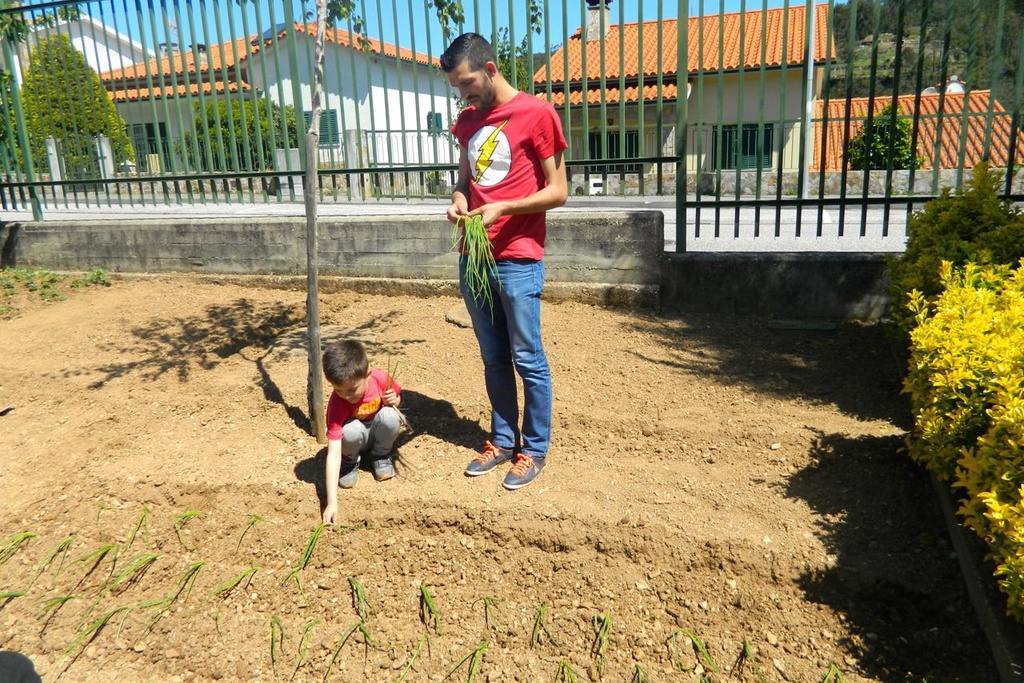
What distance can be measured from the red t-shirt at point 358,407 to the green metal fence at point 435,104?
6.31 ft

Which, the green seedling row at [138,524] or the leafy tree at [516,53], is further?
the leafy tree at [516,53]

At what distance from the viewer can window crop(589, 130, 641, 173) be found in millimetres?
5906

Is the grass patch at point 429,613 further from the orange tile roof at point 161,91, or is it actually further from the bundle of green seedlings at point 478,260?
the orange tile roof at point 161,91

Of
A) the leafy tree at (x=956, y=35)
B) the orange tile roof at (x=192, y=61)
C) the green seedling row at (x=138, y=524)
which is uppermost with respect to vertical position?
the orange tile roof at (x=192, y=61)

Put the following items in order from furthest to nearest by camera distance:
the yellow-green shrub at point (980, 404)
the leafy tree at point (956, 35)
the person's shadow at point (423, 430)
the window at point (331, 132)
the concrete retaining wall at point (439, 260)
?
the window at point (331, 132) → the concrete retaining wall at point (439, 260) → the leafy tree at point (956, 35) → the person's shadow at point (423, 430) → the yellow-green shrub at point (980, 404)

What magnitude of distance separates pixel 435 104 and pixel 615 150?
59.1 inches

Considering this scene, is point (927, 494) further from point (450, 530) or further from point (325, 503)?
point (325, 503)

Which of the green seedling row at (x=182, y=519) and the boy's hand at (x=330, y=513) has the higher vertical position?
the boy's hand at (x=330, y=513)

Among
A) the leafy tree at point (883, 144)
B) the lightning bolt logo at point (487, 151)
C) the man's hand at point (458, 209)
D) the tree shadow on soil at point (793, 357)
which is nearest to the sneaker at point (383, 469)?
the man's hand at point (458, 209)

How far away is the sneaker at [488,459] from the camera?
3.64 m

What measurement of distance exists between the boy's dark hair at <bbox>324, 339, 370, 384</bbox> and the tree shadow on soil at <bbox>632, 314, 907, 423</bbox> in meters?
2.11

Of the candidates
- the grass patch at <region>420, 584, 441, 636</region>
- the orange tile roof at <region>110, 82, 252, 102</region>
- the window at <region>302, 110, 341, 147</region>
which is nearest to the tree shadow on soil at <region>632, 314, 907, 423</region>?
the grass patch at <region>420, 584, 441, 636</region>

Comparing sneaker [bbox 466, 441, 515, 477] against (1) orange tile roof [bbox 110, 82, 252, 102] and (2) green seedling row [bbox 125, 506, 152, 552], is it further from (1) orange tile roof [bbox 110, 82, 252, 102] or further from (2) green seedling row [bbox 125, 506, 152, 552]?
(1) orange tile roof [bbox 110, 82, 252, 102]

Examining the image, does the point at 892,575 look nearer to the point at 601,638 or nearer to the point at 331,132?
the point at 601,638
